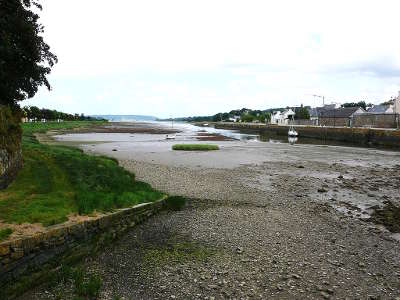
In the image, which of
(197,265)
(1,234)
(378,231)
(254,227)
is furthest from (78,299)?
(378,231)

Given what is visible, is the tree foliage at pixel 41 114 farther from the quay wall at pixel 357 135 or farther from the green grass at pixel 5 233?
Answer: the green grass at pixel 5 233

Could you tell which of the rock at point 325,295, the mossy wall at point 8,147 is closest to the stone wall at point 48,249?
the mossy wall at point 8,147

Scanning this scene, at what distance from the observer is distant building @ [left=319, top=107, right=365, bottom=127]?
3585 inches

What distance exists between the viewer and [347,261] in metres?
9.00

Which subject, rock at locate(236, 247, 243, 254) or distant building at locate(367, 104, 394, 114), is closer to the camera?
rock at locate(236, 247, 243, 254)

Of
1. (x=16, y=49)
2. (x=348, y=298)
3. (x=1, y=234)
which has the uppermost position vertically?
(x=16, y=49)

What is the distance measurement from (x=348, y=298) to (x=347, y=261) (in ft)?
6.48

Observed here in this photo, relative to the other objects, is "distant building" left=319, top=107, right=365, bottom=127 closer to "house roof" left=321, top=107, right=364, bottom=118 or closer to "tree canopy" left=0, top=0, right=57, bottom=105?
"house roof" left=321, top=107, right=364, bottom=118

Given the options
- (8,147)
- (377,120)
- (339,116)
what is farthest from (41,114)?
(8,147)

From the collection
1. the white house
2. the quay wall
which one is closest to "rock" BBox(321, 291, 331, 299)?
the quay wall

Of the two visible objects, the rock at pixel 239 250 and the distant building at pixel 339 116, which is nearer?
the rock at pixel 239 250

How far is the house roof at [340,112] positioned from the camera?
9231 centimetres

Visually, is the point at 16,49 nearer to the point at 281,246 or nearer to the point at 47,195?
the point at 47,195

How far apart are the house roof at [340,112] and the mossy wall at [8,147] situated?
302ft
